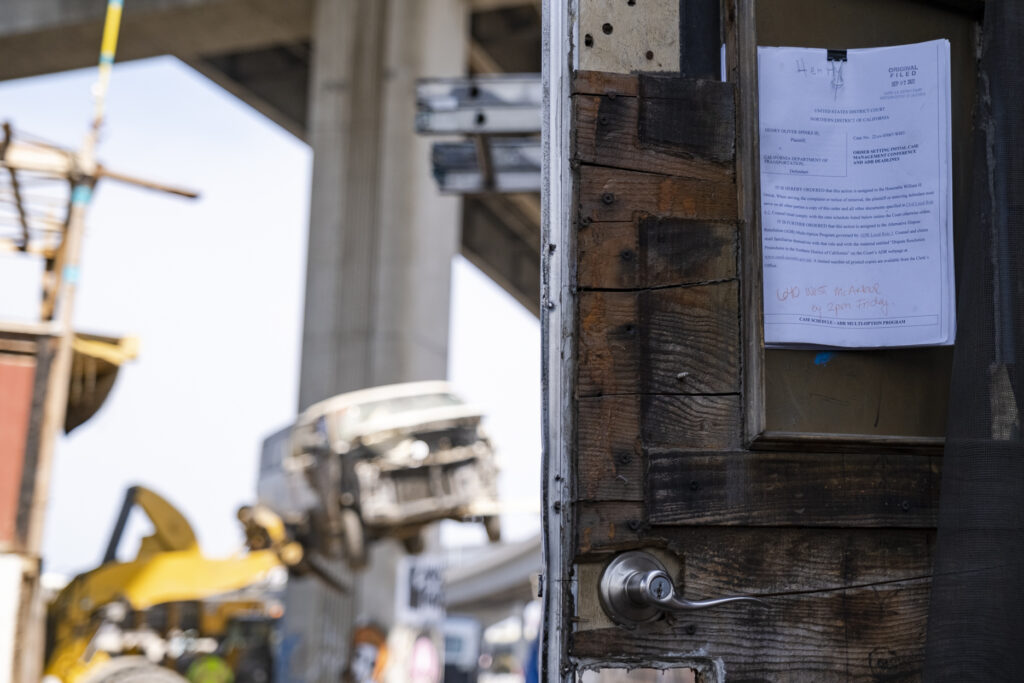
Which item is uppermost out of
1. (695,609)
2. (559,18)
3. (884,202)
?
(559,18)

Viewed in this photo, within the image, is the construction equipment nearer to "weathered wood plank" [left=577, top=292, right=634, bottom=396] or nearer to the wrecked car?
the wrecked car

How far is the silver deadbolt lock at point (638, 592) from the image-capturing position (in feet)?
6.64

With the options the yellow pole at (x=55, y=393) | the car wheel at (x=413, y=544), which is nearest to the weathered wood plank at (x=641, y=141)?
the yellow pole at (x=55, y=393)

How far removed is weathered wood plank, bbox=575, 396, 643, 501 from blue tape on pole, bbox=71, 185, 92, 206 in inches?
361

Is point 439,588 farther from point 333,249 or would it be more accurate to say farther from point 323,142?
point 323,142

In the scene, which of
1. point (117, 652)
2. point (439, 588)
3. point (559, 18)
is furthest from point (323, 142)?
point (559, 18)

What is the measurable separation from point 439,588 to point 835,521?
15572 mm

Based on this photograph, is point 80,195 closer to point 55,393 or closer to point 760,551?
point 55,393

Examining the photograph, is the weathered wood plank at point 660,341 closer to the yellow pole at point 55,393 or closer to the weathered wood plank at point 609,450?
the weathered wood plank at point 609,450

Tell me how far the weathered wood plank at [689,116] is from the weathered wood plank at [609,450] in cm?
53

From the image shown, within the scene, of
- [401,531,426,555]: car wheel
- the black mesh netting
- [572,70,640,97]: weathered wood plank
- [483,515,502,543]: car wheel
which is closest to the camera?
the black mesh netting

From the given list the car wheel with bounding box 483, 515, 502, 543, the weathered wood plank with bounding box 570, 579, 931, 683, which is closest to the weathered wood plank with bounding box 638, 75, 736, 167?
the weathered wood plank with bounding box 570, 579, 931, 683

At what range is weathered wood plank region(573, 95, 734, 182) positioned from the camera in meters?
2.26

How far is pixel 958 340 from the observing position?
2066mm
